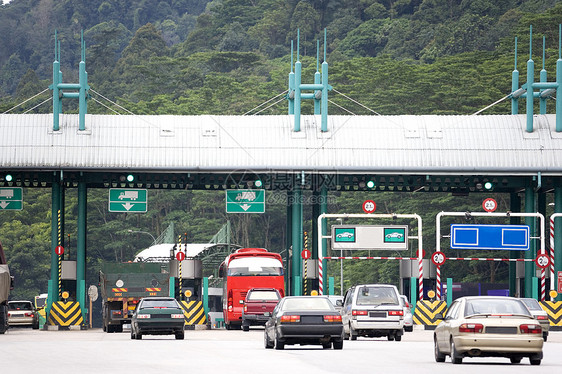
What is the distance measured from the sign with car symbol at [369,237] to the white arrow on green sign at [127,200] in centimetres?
751

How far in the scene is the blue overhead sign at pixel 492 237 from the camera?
1703 inches

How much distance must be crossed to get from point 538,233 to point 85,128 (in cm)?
1779

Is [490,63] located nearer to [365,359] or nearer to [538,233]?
[538,233]

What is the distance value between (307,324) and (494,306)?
18.9ft

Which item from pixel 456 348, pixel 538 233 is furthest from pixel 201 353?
pixel 538 233

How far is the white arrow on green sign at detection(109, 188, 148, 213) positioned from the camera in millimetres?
46000

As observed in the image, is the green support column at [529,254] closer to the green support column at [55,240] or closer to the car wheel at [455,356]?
the green support column at [55,240]

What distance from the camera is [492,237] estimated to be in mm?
43562

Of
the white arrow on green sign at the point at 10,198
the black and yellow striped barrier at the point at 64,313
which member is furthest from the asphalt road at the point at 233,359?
the white arrow on green sign at the point at 10,198

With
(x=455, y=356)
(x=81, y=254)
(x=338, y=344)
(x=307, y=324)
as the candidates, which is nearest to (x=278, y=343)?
(x=307, y=324)

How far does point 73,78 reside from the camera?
164 meters

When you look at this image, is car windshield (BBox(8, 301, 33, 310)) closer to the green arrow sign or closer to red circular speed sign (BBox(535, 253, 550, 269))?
the green arrow sign

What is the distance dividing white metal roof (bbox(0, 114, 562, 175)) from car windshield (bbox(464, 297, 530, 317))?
2110 cm

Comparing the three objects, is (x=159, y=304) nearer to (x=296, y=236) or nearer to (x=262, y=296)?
(x=262, y=296)
